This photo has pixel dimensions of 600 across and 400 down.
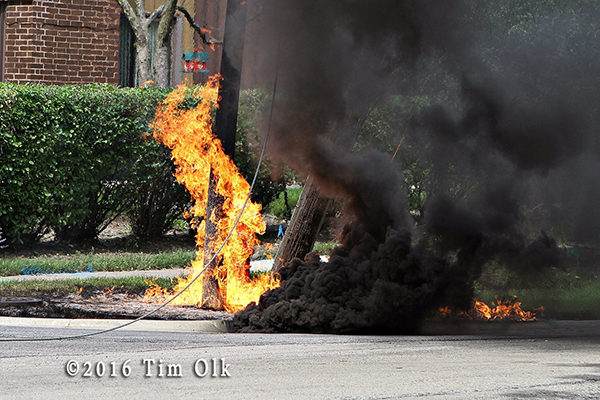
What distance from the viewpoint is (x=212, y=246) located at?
30.4 ft

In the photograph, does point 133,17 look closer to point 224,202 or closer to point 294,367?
point 224,202

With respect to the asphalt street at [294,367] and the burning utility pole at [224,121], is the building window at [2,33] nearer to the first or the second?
the burning utility pole at [224,121]

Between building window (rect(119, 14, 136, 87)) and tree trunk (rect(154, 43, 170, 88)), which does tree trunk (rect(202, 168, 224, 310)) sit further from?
building window (rect(119, 14, 136, 87))

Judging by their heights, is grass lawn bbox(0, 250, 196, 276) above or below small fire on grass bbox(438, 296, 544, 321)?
below

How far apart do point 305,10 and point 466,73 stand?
1.89 meters

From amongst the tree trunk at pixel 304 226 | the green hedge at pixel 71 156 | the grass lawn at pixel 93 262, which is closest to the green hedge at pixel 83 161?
the green hedge at pixel 71 156

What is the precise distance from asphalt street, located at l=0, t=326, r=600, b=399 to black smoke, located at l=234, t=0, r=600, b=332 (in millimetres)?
482

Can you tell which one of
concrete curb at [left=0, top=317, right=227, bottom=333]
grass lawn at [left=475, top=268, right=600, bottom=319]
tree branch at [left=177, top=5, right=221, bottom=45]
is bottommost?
concrete curb at [left=0, top=317, right=227, bottom=333]

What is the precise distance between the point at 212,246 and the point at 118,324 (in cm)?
124

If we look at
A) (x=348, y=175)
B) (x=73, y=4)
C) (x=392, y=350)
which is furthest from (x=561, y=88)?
(x=73, y=4)

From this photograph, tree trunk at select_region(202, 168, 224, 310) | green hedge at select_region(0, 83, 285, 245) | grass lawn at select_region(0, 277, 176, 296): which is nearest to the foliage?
green hedge at select_region(0, 83, 285, 245)

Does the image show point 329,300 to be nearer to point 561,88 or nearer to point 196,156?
point 196,156

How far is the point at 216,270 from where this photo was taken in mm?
9297

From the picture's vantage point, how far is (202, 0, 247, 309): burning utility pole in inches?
359
